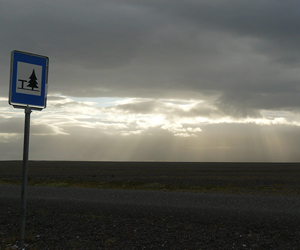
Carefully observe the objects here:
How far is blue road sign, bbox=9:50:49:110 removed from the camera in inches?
291

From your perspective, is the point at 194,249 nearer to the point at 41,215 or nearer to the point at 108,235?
the point at 108,235

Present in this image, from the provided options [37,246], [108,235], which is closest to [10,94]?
[37,246]

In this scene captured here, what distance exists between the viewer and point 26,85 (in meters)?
7.52

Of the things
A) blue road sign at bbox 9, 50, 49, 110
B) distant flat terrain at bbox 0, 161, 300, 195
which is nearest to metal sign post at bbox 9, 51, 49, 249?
blue road sign at bbox 9, 50, 49, 110

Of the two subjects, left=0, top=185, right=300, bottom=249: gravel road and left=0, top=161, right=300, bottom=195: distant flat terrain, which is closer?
left=0, top=185, right=300, bottom=249: gravel road

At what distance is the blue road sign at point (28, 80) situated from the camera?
7.39 m

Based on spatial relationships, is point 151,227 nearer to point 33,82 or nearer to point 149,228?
point 149,228

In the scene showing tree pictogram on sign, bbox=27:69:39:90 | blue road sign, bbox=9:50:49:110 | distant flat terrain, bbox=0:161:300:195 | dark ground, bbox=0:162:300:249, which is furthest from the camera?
distant flat terrain, bbox=0:161:300:195

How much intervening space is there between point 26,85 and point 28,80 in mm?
151

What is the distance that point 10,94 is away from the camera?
285 inches

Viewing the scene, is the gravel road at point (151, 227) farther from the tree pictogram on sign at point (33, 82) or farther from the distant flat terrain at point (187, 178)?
the distant flat terrain at point (187, 178)

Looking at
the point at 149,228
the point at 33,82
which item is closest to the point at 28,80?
the point at 33,82

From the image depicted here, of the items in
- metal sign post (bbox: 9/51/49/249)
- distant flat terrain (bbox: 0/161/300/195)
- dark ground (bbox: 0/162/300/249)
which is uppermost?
metal sign post (bbox: 9/51/49/249)

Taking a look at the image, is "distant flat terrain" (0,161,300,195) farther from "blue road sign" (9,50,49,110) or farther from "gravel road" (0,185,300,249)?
"blue road sign" (9,50,49,110)
